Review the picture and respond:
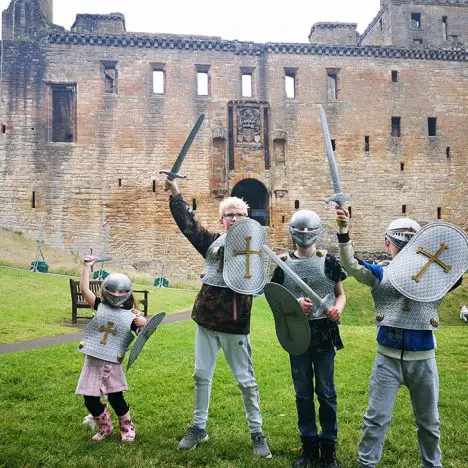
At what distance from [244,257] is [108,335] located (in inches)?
52.0

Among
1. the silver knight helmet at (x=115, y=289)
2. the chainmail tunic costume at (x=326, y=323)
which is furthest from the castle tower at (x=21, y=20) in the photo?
the chainmail tunic costume at (x=326, y=323)

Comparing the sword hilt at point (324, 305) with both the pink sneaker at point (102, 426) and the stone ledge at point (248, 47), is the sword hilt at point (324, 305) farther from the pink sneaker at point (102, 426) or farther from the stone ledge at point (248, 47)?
the stone ledge at point (248, 47)

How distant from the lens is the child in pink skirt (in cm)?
385

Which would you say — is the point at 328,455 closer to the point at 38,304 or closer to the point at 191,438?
the point at 191,438

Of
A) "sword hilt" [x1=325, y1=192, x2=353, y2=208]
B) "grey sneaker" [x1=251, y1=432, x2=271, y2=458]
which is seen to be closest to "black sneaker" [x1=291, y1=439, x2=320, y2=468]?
"grey sneaker" [x1=251, y1=432, x2=271, y2=458]

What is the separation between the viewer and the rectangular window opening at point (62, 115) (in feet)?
87.6

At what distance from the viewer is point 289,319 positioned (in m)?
3.54

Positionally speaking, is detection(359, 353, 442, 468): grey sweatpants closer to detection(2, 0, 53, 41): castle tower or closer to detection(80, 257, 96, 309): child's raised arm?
detection(80, 257, 96, 309): child's raised arm

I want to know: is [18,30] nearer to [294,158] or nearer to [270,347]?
[294,158]

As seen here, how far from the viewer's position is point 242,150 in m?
26.1

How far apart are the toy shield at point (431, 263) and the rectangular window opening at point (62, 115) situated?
84.7 feet

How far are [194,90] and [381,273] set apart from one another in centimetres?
2436

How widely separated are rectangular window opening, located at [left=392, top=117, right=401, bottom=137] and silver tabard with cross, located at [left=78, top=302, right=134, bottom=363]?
86.3 ft

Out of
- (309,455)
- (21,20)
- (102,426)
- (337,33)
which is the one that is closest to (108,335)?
(102,426)
